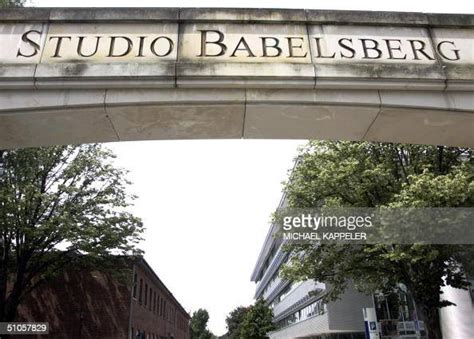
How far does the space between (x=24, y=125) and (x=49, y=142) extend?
456 mm

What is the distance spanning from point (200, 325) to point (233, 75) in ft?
422

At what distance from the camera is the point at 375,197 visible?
57.9 ft

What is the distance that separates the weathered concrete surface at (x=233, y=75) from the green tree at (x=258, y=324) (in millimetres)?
48641

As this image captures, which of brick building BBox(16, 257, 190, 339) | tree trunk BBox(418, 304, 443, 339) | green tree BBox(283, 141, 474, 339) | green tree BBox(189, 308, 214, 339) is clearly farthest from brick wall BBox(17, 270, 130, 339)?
green tree BBox(189, 308, 214, 339)

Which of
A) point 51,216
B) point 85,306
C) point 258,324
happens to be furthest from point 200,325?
point 51,216

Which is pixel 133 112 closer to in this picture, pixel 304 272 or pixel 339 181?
pixel 339 181

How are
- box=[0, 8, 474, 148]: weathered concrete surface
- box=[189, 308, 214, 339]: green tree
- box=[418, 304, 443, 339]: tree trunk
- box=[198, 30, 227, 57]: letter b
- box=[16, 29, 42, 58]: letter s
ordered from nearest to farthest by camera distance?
box=[0, 8, 474, 148]: weathered concrete surface
box=[16, 29, 42, 58]: letter s
box=[198, 30, 227, 57]: letter b
box=[418, 304, 443, 339]: tree trunk
box=[189, 308, 214, 339]: green tree

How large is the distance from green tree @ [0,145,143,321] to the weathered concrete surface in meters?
15.6

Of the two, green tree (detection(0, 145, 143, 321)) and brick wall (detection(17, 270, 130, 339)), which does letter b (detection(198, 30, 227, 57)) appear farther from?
brick wall (detection(17, 270, 130, 339))

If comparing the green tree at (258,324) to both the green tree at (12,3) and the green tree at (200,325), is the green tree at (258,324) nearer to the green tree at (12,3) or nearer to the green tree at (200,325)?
the green tree at (12,3)

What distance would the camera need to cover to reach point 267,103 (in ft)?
18.0

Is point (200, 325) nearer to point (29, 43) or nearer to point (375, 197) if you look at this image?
point (375, 197)

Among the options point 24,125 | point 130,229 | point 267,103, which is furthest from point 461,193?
point 130,229

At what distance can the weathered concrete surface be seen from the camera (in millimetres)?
5355
